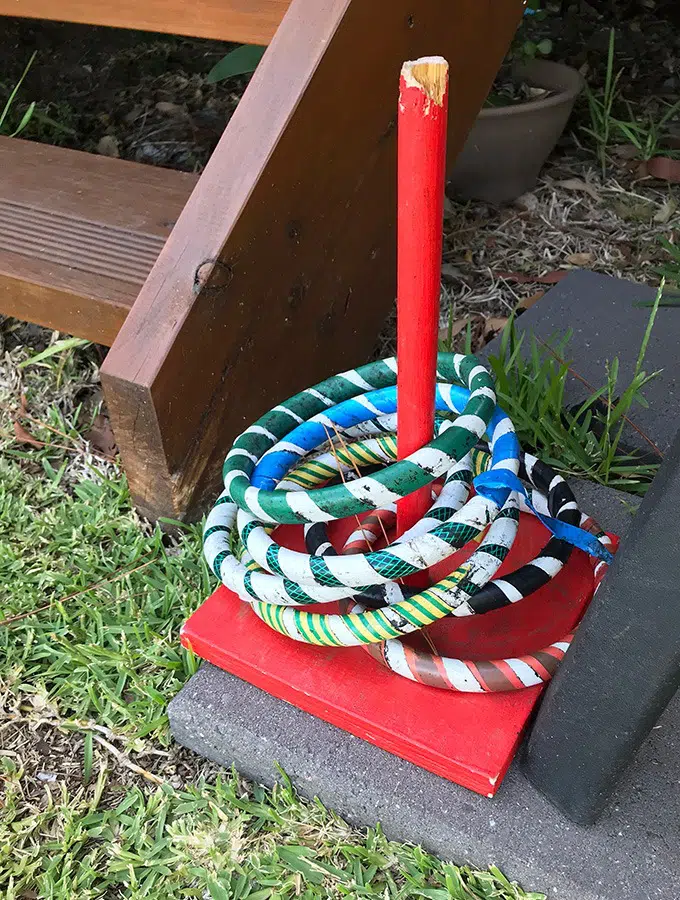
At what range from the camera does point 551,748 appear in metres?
0.97

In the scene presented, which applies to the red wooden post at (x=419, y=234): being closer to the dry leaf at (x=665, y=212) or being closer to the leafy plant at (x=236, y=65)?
the leafy plant at (x=236, y=65)

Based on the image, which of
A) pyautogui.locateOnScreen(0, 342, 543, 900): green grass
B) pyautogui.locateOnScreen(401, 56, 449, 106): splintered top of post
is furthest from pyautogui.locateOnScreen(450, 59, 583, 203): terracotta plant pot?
pyautogui.locateOnScreen(401, 56, 449, 106): splintered top of post

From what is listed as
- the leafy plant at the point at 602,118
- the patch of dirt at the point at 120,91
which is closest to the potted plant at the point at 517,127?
the leafy plant at the point at 602,118

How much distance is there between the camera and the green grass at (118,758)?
41.9 inches

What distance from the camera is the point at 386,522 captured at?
1.29 metres

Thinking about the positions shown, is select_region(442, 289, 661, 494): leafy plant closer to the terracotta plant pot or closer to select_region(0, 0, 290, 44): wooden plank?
select_region(0, 0, 290, 44): wooden plank

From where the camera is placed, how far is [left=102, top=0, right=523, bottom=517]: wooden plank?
124 cm

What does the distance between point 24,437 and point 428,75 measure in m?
1.33

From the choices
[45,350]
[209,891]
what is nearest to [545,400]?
[209,891]

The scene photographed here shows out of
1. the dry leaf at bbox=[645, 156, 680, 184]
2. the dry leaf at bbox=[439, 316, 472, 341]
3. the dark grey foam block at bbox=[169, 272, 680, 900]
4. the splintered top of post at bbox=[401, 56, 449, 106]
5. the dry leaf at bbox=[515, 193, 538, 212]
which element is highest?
the splintered top of post at bbox=[401, 56, 449, 106]

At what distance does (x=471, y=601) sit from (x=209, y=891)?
50 centimetres

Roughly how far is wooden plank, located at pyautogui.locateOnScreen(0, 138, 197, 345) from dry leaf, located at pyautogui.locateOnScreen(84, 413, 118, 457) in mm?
301

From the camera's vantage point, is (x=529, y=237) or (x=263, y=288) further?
(x=529, y=237)

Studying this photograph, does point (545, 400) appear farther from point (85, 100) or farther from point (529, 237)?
point (85, 100)
